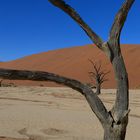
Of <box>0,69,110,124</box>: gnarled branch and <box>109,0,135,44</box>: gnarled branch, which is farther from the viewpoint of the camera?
<box>109,0,135,44</box>: gnarled branch

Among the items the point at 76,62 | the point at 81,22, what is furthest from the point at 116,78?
the point at 76,62

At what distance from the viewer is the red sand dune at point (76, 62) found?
79875 mm

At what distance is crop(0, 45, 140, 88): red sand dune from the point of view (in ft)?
262

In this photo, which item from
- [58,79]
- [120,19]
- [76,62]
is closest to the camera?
[58,79]

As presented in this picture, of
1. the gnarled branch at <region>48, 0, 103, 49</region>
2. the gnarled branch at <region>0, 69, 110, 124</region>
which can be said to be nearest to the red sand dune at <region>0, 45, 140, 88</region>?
the gnarled branch at <region>48, 0, 103, 49</region>

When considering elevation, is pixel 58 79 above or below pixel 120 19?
below

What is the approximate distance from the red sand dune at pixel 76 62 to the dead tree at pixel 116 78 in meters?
61.2

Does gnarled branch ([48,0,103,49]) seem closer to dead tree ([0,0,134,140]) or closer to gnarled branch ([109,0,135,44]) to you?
dead tree ([0,0,134,140])

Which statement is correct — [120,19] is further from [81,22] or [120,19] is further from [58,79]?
[58,79]

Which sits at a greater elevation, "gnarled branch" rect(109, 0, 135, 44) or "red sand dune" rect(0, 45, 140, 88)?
"red sand dune" rect(0, 45, 140, 88)

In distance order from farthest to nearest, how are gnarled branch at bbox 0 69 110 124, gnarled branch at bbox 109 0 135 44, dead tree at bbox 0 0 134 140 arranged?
1. gnarled branch at bbox 109 0 135 44
2. dead tree at bbox 0 0 134 140
3. gnarled branch at bbox 0 69 110 124

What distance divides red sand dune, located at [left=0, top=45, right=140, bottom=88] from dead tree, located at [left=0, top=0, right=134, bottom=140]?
2410 inches

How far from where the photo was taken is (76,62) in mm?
99500

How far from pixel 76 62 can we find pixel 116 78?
3635 inches
